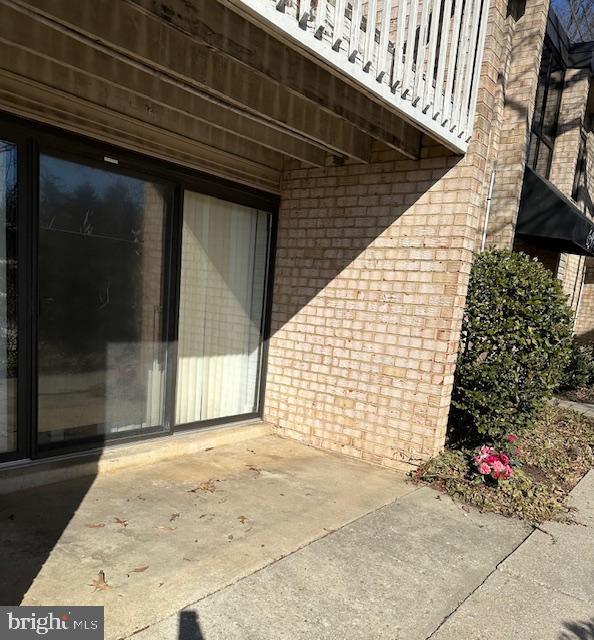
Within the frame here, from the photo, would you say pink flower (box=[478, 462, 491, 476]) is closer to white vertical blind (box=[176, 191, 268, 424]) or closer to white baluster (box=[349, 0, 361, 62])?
white vertical blind (box=[176, 191, 268, 424])

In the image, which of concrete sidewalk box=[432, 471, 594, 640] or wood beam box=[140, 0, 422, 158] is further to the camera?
wood beam box=[140, 0, 422, 158]

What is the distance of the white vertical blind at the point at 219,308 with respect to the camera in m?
4.50

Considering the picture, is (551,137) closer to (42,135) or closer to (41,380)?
(42,135)

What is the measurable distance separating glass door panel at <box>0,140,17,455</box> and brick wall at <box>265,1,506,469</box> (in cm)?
255

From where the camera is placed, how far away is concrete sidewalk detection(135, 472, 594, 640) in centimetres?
224

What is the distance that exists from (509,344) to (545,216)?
8.77 feet

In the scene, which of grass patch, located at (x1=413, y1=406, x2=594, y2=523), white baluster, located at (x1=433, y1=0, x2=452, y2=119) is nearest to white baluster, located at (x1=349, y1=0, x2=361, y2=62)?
white baluster, located at (x1=433, y1=0, x2=452, y2=119)

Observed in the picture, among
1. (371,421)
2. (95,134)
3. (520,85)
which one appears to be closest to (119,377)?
(95,134)

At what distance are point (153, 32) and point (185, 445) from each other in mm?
3213

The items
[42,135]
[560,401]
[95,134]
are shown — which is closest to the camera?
[42,135]

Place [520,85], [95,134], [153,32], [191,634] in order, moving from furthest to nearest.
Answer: [520,85] < [95,134] < [153,32] < [191,634]

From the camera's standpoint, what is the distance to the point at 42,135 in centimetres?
327

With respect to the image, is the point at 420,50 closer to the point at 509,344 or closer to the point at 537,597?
the point at 509,344

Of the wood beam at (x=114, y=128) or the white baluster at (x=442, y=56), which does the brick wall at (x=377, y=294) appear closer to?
the white baluster at (x=442, y=56)
